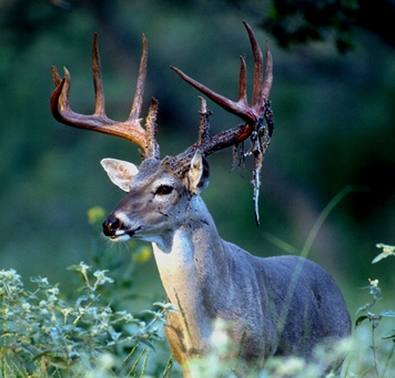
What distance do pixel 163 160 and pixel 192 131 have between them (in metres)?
15.3

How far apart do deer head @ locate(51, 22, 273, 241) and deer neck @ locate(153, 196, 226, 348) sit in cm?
6

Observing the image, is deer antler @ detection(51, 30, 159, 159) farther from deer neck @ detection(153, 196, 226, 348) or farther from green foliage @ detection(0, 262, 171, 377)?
green foliage @ detection(0, 262, 171, 377)

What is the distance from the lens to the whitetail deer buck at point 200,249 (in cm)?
809

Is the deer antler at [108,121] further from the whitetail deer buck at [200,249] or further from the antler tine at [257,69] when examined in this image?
the antler tine at [257,69]

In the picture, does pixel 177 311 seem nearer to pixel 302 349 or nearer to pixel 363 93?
pixel 302 349

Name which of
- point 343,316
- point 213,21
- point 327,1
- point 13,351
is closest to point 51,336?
point 13,351

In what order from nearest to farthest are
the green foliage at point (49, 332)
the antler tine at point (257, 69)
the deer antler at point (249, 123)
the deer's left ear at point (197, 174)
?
the green foliage at point (49, 332)
the deer's left ear at point (197, 174)
the deer antler at point (249, 123)
the antler tine at point (257, 69)

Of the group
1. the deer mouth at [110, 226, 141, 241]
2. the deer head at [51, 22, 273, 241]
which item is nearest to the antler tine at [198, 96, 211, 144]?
the deer head at [51, 22, 273, 241]

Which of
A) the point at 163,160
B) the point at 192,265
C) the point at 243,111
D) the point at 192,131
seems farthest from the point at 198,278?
the point at 192,131

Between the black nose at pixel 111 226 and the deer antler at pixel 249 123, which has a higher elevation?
the deer antler at pixel 249 123

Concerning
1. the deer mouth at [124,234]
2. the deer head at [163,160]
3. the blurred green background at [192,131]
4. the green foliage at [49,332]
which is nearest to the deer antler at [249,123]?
the deer head at [163,160]

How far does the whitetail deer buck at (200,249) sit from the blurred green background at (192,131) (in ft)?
37.5

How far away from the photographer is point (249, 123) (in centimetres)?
849

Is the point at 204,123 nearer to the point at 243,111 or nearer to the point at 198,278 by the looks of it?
the point at 243,111
